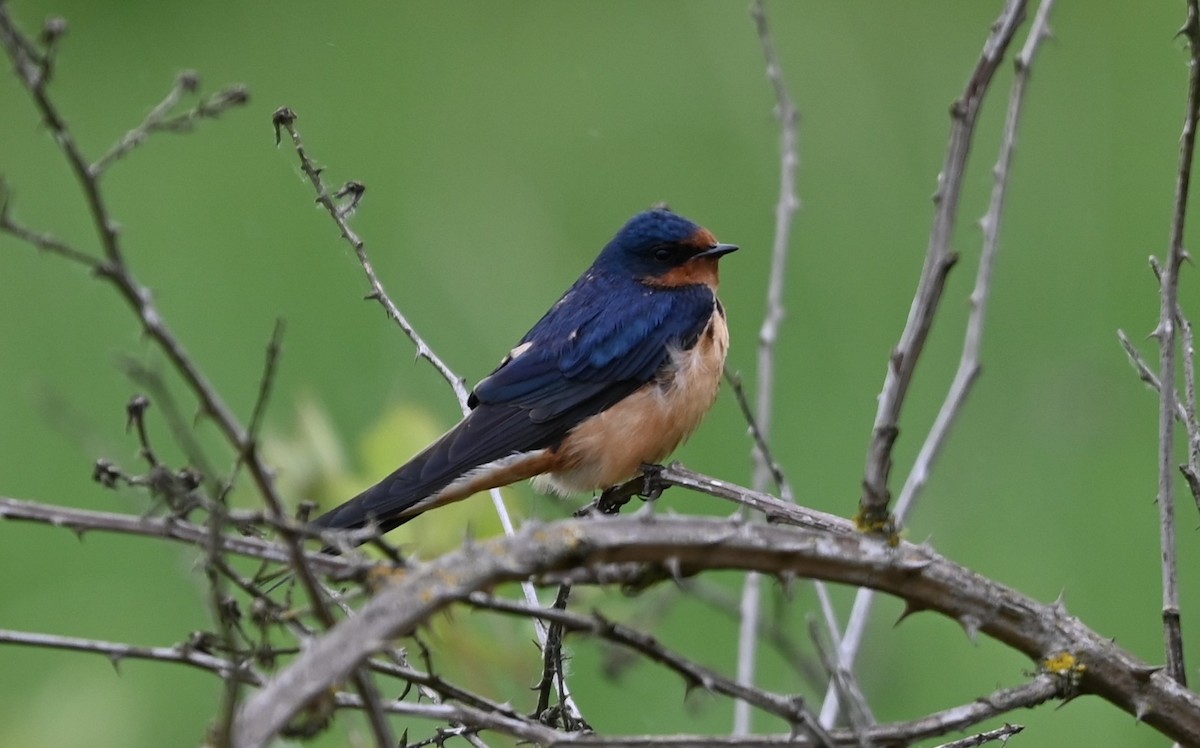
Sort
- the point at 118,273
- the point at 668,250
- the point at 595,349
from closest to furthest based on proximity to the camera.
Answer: the point at 118,273 → the point at 595,349 → the point at 668,250

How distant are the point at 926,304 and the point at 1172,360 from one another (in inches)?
18.5

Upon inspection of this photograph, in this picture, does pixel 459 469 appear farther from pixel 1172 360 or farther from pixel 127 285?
pixel 127 285

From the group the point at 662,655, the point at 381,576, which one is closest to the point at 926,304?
the point at 662,655

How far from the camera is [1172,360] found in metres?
1.58

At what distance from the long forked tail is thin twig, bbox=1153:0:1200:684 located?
91cm

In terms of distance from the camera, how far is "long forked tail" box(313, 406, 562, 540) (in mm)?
2068

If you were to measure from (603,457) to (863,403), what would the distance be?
7.15 feet

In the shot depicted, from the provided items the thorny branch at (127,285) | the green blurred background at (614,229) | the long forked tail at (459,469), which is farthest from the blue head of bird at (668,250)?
the thorny branch at (127,285)

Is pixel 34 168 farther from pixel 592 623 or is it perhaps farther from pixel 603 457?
pixel 592 623

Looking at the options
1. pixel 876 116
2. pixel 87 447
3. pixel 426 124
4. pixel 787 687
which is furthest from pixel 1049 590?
pixel 426 124

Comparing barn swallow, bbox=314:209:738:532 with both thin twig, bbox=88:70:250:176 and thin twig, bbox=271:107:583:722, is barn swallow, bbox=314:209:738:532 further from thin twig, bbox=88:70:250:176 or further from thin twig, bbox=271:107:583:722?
thin twig, bbox=88:70:250:176

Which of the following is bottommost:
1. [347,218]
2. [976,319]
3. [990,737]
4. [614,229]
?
[990,737]

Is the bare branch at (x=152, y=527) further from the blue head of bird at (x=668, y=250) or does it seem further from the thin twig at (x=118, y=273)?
the blue head of bird at (x=668, y=250)

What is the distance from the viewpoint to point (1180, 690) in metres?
1.40
